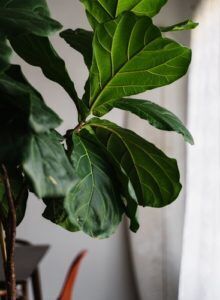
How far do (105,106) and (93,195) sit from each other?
0.18 metres

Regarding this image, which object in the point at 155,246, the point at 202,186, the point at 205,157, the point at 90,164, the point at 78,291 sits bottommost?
the point at 78,291

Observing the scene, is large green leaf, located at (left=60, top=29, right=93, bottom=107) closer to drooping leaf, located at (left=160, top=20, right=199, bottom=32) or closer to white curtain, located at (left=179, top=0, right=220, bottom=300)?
drooping leaf, located at (left=160, top=20, right=199, bottom=32)

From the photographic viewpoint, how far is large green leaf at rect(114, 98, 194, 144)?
71cm

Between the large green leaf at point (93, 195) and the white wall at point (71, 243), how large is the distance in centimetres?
196

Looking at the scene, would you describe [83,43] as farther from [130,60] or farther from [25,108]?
[25,108]

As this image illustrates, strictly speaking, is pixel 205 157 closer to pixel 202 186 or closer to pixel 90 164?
pixel 202 186

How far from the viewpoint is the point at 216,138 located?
2020 millimetres

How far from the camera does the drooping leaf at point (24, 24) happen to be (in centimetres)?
56

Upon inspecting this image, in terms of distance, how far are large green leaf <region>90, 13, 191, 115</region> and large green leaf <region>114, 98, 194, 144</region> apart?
20mm

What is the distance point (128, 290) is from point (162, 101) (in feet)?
4.18

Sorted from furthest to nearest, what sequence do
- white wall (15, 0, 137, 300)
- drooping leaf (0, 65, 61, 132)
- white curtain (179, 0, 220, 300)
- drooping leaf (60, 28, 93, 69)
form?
white wall (15, 0, 137, 300)
white curtain (179, 0, 220, 300)
drooping leaf (60, 28, 93, 69)
drooping leaf (0, 65, 61, 132)

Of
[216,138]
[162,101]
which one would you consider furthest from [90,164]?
[162,101]

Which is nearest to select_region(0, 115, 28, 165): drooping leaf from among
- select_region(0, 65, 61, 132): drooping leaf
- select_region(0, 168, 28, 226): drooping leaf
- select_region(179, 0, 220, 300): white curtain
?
select_region(0, 65, 61, 132): drooping leaf

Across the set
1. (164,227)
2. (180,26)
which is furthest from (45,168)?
(164,227)
